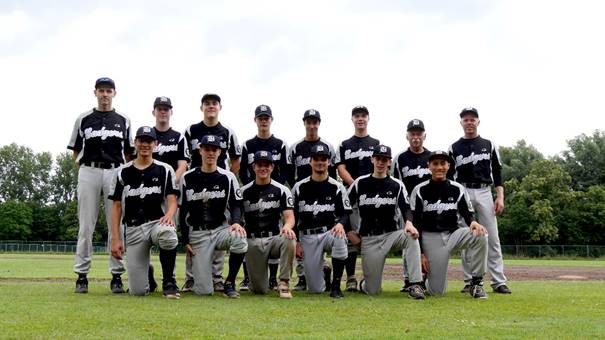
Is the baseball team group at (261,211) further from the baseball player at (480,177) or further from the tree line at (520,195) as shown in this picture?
the tree line at (520,195)

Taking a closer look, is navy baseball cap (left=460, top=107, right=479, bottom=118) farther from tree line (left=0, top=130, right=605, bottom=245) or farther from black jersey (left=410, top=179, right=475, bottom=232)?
tree line (left=0, top=130, right=605, bottom=245)

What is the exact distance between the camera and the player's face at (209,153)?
757 centimetres

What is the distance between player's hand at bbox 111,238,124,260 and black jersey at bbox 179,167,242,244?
29.6 inches

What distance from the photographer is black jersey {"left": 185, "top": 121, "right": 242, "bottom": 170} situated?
850 cm

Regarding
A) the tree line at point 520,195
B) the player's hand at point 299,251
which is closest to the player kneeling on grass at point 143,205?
the player's hand at point 299,251

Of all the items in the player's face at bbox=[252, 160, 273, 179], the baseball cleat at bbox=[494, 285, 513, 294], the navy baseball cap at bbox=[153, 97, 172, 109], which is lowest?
the baseball cleat at bbox=[494, 285, 513, 294]

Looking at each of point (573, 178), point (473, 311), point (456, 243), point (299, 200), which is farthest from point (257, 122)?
point (573, 178)

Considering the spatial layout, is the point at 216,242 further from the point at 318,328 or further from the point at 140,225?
the point at 318,328

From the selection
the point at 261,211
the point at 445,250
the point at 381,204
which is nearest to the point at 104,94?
the point at 261,211

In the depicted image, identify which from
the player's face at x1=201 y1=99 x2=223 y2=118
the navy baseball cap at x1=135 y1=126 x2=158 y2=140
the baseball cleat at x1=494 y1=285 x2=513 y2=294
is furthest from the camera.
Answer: the player's face at x1=201 y1=99 x2=223 y2=118

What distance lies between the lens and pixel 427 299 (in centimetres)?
723

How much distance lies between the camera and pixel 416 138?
8.74 meters

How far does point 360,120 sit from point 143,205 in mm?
3466

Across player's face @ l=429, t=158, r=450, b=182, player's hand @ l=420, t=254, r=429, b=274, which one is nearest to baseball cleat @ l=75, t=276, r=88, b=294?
player's hand @ l=420, t=254, r=429, b=274
